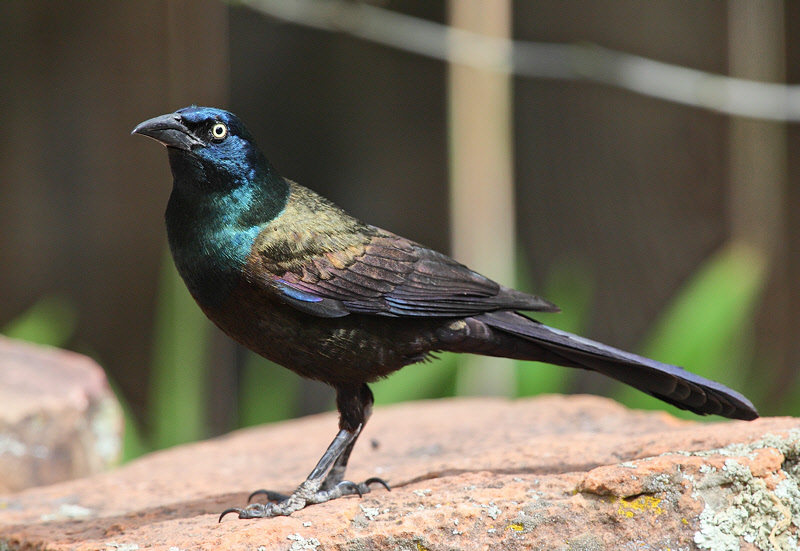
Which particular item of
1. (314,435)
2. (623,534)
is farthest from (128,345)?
(623,534)

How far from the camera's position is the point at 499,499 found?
8.60 feet

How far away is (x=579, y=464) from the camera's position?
9.86 feet

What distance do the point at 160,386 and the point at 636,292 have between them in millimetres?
3216

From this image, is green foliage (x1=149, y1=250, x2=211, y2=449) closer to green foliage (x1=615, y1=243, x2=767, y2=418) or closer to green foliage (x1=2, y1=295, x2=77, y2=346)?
green foliage (x1=2, y1=295, x2=77, y2=346)

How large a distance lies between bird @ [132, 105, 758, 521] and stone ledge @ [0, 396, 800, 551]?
8.2 inches

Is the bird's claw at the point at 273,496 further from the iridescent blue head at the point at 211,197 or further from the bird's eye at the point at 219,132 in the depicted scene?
the bird's eye at the point at 219,132

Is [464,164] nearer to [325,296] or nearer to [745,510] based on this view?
[325,296]

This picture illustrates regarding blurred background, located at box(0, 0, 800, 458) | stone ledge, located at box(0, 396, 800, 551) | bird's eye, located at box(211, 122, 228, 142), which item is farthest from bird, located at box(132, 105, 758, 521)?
blurred background, located at box(0, 0, 800, 458)

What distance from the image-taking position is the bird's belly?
9.30 feet

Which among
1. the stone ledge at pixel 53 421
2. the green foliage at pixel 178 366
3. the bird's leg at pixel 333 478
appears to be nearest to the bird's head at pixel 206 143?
the bird's leg at pixel 333 478

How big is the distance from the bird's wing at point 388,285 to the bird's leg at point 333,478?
14.1 inches

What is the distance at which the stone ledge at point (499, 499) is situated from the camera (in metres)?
2.49

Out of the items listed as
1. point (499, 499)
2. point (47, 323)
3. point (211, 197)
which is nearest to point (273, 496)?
point (499, 499)

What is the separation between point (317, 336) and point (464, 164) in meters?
2.94
